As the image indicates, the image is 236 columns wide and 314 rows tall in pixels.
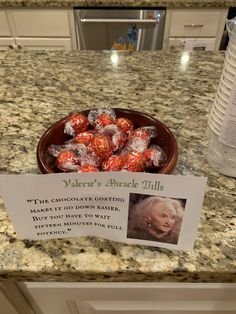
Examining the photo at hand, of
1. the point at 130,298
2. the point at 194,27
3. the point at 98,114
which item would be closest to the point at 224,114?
the point at 98,114

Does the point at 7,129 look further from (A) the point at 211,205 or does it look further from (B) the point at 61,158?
(A) the point at 211,205

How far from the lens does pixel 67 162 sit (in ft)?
1.62

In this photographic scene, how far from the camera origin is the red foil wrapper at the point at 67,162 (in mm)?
494

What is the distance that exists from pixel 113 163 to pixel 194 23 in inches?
65.8

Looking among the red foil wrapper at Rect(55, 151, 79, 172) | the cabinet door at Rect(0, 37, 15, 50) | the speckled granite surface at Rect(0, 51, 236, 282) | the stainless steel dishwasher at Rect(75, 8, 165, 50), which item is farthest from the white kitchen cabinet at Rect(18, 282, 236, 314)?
the cabinet door at Rect(0, 37, 15, 50)

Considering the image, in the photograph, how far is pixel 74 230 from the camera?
465 mm

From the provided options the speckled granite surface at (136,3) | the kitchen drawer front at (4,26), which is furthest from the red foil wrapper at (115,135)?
the kitchen drawer front at (4,26)

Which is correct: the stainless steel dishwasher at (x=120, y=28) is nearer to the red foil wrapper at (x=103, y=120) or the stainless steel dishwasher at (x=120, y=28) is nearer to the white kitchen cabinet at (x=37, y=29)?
the white kitchen cabinet at (x=37, y=29)

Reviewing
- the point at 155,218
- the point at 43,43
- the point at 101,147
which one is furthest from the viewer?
the point at 43,43

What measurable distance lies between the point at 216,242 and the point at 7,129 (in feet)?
1.72

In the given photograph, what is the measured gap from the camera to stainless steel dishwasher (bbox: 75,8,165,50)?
1.79m

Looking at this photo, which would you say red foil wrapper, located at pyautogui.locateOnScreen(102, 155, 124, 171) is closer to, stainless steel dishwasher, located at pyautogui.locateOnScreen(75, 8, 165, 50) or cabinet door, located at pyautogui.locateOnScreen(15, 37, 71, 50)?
stainless steel dishwasher, located at pyautogui.locateOnScreen(75, 8, 165, 50)

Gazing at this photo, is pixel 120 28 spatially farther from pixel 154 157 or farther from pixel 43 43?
pixel 154 157

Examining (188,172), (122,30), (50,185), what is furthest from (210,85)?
(122,30)
